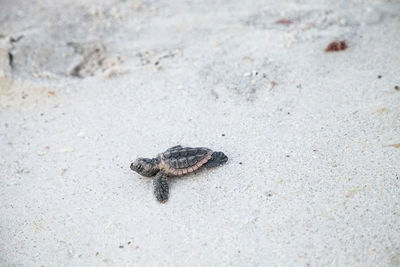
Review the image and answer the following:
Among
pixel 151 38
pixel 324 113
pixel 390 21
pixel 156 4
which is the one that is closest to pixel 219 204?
pixel 324 113

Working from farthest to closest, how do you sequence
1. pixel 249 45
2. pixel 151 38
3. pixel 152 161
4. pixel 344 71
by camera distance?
pixel 151 38 → pixel 249 45 → pixel 344 71 → pixel 152 161

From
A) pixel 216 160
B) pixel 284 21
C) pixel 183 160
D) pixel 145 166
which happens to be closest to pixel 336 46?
pixel 284 21

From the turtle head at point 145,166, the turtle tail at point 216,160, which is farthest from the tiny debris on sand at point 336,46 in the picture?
the turtle head at point 145,166

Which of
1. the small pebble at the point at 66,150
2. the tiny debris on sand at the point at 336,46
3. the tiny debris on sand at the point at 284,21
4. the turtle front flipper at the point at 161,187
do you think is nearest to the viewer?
the turtle front flipper at the point at 161,187

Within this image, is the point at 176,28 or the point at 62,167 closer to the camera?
the point at 62,167

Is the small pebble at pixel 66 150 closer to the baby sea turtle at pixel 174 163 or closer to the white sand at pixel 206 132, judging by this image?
the white sand at pixel 206 132

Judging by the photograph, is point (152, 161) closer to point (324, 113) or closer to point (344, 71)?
point (324, 113)

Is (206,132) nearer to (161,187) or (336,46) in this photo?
(161,187)

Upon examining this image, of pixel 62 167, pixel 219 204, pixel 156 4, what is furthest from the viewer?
pixel 156 4

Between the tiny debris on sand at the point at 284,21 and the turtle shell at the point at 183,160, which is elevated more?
the tiny debris on sand at the point at 284,21
